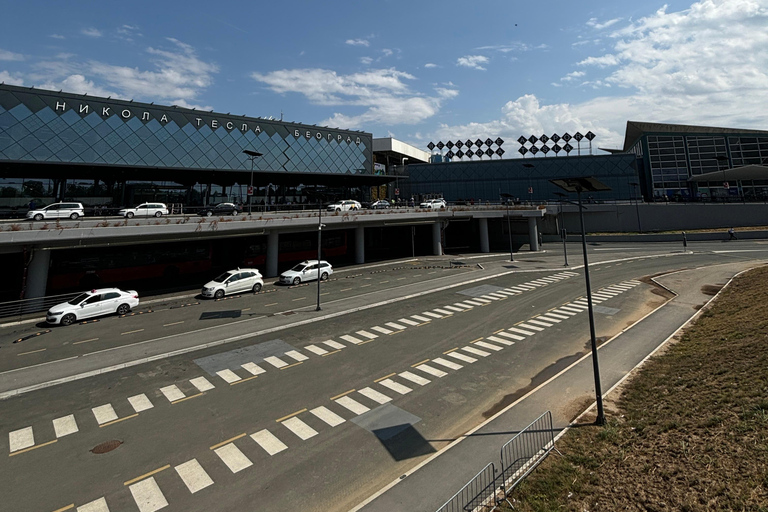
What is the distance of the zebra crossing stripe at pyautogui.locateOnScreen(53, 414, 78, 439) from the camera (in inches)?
436

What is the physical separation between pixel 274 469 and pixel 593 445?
901 cm

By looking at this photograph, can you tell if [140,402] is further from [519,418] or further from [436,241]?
[436,241]

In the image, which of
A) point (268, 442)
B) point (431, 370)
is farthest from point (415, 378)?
point (268, 442)

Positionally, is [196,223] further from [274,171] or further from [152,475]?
[274,171]

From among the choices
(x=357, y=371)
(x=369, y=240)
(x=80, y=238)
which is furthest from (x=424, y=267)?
(x=80, y=238)

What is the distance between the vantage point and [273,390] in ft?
45.1

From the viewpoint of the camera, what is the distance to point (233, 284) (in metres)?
29.2

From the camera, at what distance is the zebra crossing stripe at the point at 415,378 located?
562 inches

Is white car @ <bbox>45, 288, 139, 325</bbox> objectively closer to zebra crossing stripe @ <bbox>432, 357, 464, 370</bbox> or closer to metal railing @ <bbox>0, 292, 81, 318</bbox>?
metal railing @ <bbox>0, 292, 81, 318</bbox>

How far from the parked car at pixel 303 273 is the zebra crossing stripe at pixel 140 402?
20.1m

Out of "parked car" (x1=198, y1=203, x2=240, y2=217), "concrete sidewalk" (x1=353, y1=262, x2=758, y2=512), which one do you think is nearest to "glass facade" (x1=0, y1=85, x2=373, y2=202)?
"parked car" (x1=198, y1=203, x2=240, y2=217)

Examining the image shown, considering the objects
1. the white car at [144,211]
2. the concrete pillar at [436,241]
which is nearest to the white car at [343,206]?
the concrete pillar at [436,241]

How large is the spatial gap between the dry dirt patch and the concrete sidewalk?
1187 mm

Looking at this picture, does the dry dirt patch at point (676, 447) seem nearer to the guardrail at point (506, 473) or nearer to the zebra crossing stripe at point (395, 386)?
the guardrail at point (506, 473)
